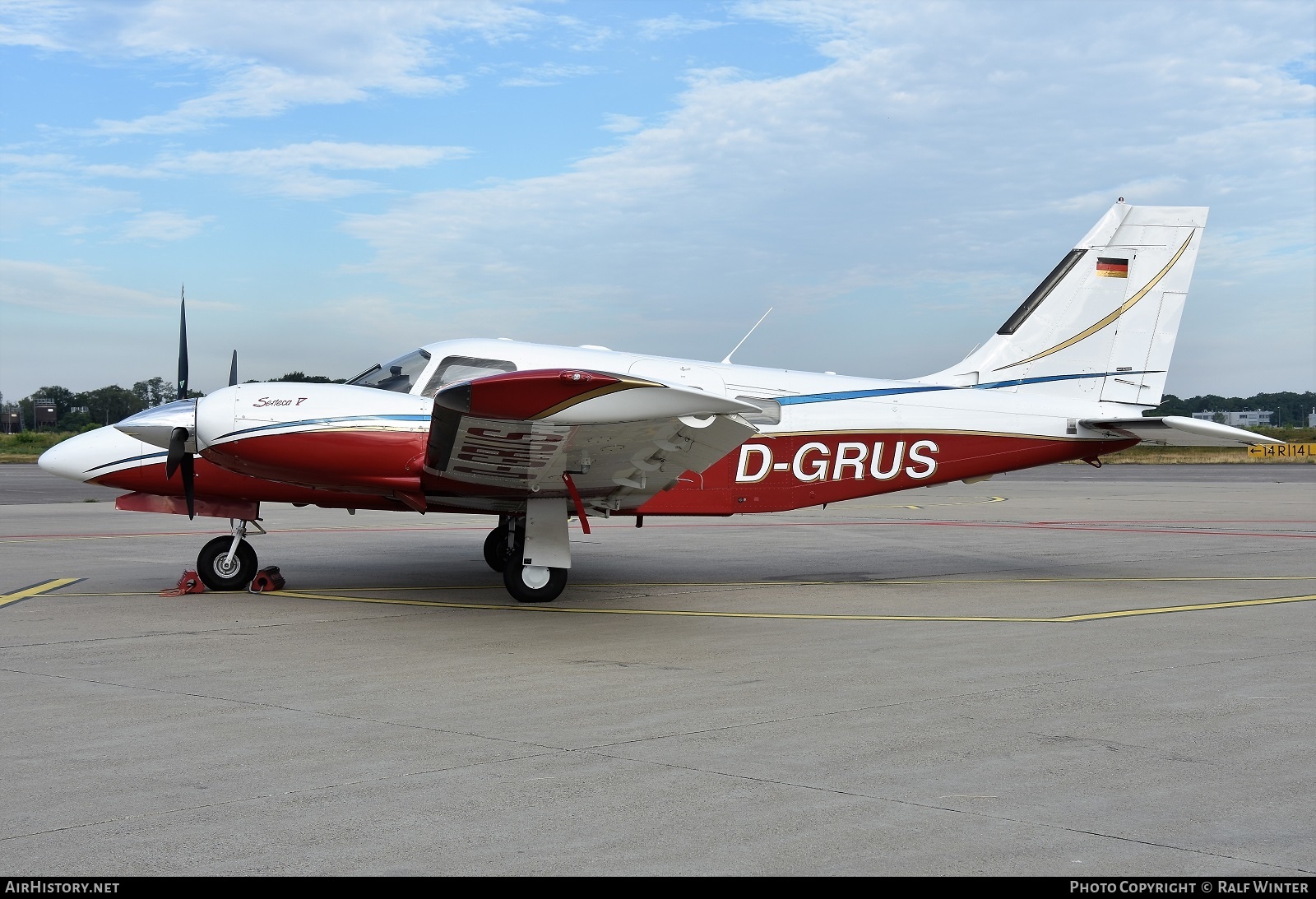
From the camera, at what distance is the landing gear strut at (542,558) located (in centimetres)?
1120

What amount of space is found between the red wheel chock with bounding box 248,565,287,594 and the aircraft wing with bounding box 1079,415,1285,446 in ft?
32.1

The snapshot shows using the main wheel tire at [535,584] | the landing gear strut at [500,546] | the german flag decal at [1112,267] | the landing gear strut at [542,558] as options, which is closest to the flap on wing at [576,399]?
the landing gear strut at [542,558]

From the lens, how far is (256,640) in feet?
29.8

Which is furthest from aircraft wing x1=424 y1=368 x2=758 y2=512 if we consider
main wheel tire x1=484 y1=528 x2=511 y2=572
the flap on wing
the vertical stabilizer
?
the vertical stabilizer

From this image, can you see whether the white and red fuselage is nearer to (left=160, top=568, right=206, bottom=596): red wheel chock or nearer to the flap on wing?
the flap on wing

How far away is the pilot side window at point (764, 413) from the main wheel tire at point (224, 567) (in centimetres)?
580

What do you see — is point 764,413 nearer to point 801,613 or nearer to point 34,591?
point 801,613

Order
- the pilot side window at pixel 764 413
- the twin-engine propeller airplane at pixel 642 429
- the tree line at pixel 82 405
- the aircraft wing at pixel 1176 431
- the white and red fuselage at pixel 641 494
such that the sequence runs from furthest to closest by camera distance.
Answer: the tree line at pixel 82 405 < the aircraft wing at pixel 1176 431 < the pilot side window at pixel 764 413 < the white and red fuselage at pixel 641 494 < the twin-engine propeller airplane at pixel 642 429

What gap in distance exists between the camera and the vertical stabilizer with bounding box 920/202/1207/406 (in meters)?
13.8

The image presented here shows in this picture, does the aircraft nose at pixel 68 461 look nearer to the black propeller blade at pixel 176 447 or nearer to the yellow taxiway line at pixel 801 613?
the black propeller blade at pixel 176 447

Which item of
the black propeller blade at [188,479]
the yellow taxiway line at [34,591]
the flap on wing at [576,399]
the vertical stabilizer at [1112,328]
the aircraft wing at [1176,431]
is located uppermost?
the vertical stabilizer at [1112,328]

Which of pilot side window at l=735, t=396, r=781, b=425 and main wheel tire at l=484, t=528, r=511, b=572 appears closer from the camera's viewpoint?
pilot side window at l=735, t=396, r=781, b=425

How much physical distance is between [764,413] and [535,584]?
312 centimetres
